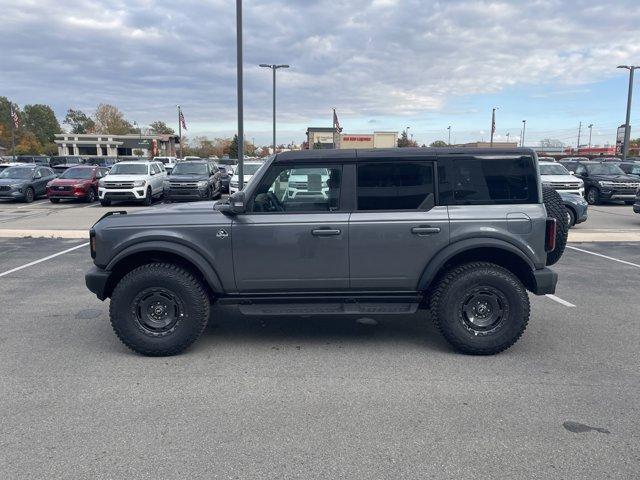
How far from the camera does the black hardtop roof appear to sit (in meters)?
4.93

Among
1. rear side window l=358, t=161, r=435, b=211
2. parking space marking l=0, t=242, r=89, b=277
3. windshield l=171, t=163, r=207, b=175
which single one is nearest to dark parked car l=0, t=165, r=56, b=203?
windshield l=171, t=163, r=207, b=175

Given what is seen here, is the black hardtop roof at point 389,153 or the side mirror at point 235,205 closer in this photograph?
the side mirror at point 235,205

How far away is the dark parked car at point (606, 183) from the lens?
2016cm

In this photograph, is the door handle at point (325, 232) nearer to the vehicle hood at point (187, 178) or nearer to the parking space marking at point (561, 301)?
the parking space marking at point (561, 301)

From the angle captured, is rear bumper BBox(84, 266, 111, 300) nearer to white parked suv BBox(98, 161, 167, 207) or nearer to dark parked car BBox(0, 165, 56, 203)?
white parked suv BBox(98, 161, 167, 207)

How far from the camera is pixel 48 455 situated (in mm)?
3227

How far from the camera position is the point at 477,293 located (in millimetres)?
4883

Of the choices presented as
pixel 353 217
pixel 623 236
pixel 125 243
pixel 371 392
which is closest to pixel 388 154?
pixel 353 217

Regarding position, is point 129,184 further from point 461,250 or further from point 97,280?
point 461,250

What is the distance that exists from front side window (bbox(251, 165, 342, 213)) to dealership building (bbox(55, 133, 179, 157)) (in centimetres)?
9173

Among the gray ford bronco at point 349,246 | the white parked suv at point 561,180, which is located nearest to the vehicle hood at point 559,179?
the white parked suv at point 561,180

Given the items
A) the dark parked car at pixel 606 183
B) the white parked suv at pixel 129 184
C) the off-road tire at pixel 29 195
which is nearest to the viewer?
the white parked suv at pixel 129 184

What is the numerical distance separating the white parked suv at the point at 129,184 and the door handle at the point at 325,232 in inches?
647

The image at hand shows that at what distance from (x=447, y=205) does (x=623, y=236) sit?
376 inches
